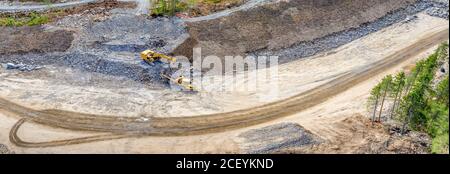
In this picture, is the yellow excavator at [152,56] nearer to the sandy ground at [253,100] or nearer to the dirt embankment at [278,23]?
the dirt embankment at [278,23]

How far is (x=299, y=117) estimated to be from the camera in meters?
41.9

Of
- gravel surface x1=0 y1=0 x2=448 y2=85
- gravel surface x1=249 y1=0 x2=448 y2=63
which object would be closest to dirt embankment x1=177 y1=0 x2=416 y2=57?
gravel surface x1=249 y1=0 x2=448 y2=63

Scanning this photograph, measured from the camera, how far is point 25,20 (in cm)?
5612

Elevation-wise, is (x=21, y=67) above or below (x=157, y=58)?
below

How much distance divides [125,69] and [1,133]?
12413mm

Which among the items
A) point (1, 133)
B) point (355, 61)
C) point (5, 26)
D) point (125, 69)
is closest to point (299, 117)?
point (355, 61)

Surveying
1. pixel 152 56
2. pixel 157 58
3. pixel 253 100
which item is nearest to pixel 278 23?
pixel 253 100

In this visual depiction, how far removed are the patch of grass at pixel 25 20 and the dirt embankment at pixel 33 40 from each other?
94 cm

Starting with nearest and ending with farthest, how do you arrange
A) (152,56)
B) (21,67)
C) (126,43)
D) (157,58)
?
(152,56)
(21,67)
(157,58)
(126,43)

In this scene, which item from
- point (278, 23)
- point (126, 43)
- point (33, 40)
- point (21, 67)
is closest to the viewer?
point (21, 67)

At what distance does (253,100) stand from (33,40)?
23927 millimetres

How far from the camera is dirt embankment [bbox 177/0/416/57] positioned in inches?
2069

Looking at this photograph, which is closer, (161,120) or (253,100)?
(161,120)

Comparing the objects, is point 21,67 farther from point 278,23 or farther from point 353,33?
point 353,33
